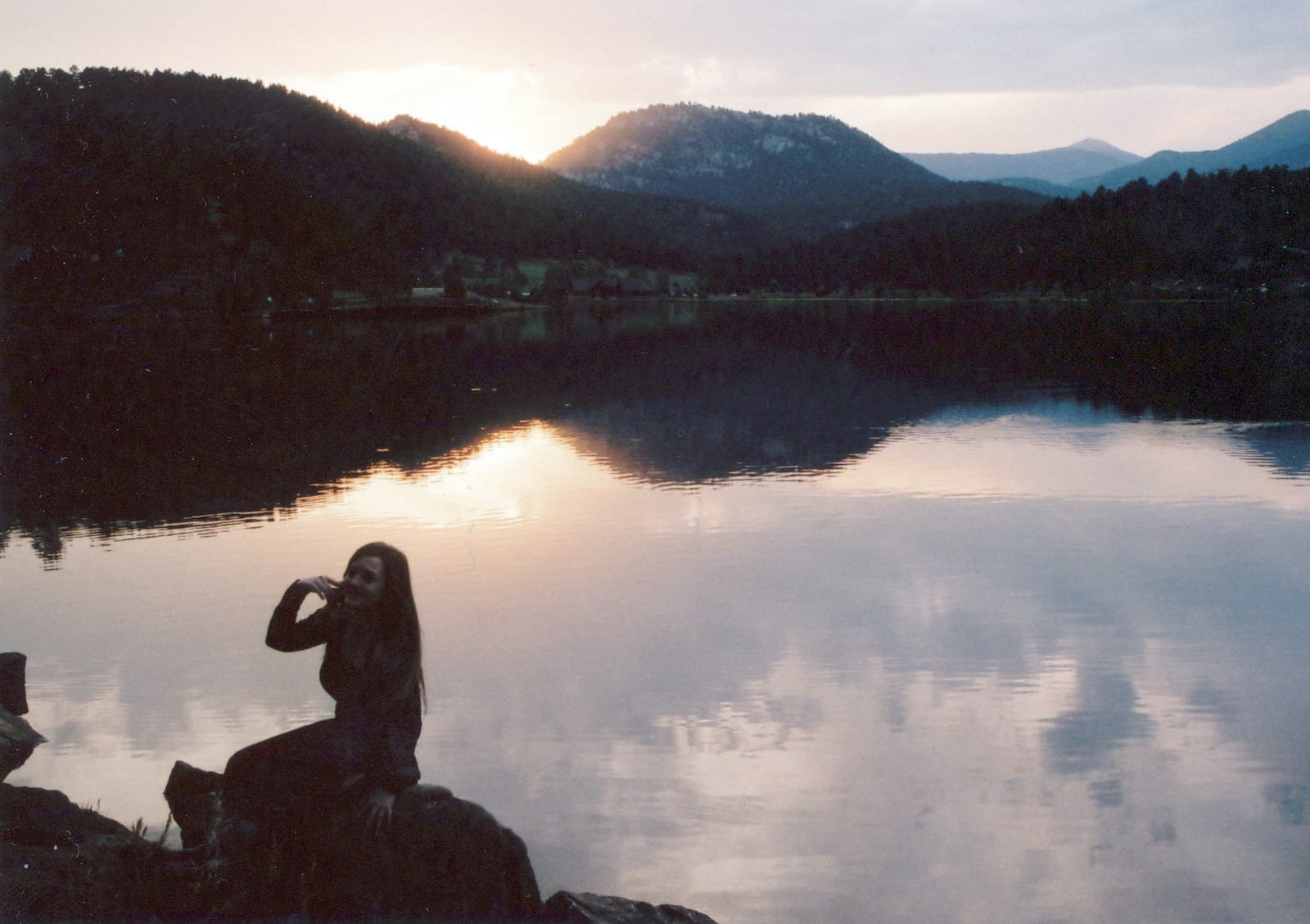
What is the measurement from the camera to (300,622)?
6.50 m

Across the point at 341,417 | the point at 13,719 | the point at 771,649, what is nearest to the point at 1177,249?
the point at 341,417

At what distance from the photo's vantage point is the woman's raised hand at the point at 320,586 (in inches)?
238

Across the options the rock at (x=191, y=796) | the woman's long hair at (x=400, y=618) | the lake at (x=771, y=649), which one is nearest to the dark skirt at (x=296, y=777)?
the woman's long hair at (x=400, y=618)

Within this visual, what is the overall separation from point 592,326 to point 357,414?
64830 millimetres

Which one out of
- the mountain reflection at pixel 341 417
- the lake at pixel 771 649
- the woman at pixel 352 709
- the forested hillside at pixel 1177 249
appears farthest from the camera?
the forested hillside at pixel 1177 249

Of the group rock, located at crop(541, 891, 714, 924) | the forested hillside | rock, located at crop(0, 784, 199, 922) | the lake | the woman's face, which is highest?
the forested hillside

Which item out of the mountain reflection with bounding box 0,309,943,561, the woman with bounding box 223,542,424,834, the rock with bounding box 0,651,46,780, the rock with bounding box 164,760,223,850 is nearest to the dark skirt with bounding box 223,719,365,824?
the woman with bounding box 223,542,424,834

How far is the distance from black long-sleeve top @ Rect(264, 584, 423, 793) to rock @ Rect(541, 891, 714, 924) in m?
1.03

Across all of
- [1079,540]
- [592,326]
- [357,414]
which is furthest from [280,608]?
[592,326]

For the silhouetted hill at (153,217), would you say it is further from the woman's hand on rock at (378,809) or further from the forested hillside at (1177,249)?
the forested hillside at (1177,249)

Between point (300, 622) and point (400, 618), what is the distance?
621 millimetres

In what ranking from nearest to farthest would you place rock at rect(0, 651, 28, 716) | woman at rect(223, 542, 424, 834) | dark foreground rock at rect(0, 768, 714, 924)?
dark foreground rock at rect(0, 768, 714, 924)
woman at rect(223, 542, 424, 834)
rock at rect(0, 651, 28, 716)

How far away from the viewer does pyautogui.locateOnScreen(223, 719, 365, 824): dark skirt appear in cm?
633

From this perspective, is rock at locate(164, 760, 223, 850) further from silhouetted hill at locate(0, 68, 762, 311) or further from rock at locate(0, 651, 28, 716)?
silhouetted hill at locate(0, 68, 762, 311)
